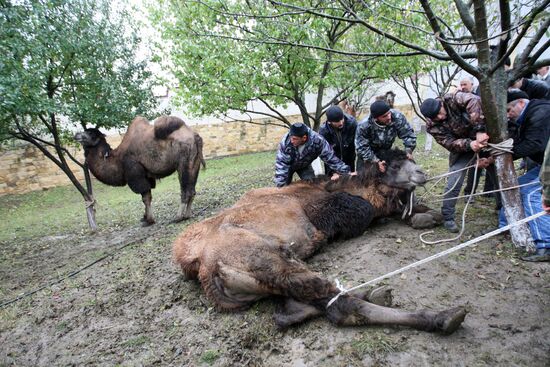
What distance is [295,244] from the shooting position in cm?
388

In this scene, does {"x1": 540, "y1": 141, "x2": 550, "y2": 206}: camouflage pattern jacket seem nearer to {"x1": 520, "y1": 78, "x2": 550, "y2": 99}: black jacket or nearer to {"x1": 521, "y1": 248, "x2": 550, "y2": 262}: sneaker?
{"x1": 521, "y1": 248, "x2": 550, "y2": 262}: sneaker

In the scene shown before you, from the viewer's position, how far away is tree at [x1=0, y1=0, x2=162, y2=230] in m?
5.64

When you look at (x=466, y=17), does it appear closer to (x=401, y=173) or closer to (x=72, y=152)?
(x=401, y=173)

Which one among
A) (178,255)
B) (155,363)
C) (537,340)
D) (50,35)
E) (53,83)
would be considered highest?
(50,35)

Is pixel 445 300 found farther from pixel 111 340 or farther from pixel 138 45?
pixel 138 45

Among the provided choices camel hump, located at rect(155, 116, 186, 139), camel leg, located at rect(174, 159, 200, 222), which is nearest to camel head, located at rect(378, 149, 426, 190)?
camel leg, located at rect(174, 159, 200, 222)

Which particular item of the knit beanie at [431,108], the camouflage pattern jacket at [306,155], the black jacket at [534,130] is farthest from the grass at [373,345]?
the camouflage pattern jacket at [306,155]

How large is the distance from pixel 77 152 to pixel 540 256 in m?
17.3

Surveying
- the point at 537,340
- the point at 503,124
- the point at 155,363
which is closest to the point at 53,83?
the point at 155,363

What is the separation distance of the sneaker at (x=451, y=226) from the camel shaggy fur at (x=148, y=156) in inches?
197

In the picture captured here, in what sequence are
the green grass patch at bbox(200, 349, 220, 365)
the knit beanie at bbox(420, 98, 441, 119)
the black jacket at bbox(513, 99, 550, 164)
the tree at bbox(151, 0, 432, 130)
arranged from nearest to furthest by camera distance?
1. the green grass patch at bbox(200, 349, 220, 365)
2. the black jacket at bbox(513, 99, 550, 164)
3. the knit beanie at bbox(420, 98, 441, 119)
4. the tree at bbox(151, 0, 432, 130)

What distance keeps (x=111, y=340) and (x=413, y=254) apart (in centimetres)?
326

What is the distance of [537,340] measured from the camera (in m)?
2.47

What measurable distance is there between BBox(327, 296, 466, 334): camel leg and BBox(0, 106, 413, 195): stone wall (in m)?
9.86
